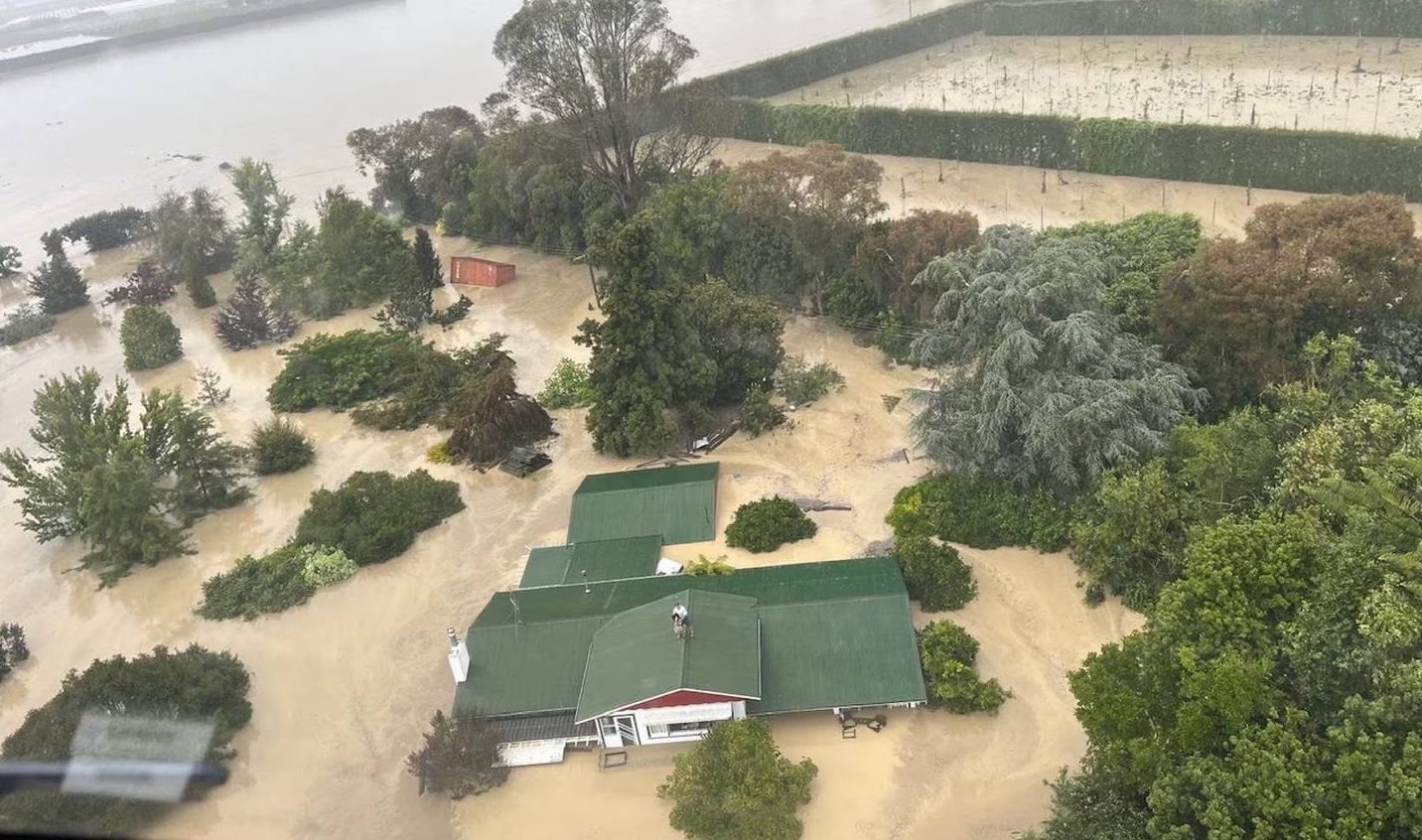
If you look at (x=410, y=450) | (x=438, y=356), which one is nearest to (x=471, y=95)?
(x=438, y=356)

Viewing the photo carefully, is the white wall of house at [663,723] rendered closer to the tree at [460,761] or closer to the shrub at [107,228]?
the tree at [460,761]

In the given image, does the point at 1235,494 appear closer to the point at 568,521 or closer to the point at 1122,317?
the point at 1122,317

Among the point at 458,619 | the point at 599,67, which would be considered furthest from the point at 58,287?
the point at 458,619

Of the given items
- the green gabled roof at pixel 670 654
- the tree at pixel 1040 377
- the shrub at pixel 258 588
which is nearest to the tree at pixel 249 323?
the shrub at pixel 258 588

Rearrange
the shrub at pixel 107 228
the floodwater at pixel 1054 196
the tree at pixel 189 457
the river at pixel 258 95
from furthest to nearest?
1. the river at pixel 258 95
2. the shrub at pixel 107 228
3. the floodwater at pixel 1054 196
4. the tree at pixel 189 457

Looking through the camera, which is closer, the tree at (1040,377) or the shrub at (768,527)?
the tree at (1040,377)

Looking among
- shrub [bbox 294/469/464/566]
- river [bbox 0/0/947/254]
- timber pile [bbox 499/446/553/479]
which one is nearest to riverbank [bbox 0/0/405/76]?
river [bbox 0/0/947/254]
